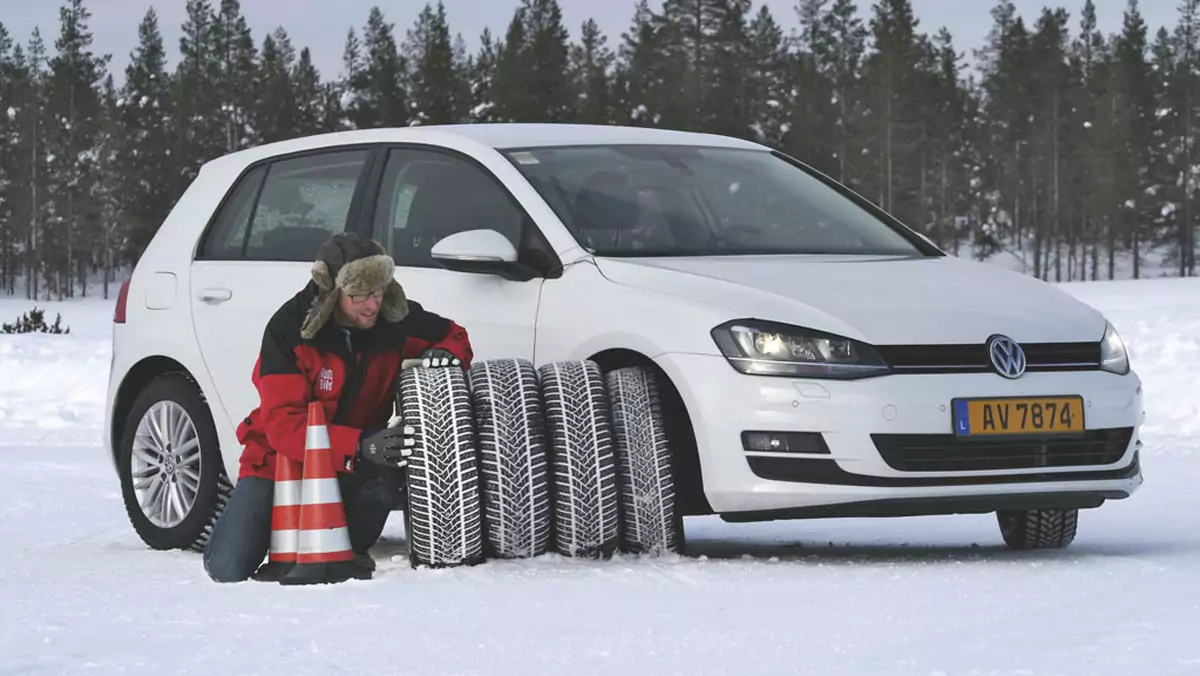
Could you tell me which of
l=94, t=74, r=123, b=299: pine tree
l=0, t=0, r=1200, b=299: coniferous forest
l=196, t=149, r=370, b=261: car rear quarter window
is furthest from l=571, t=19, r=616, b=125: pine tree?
l=196, t=149, r=370, b=261: car rear quarter window

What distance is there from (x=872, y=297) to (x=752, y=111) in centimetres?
8440

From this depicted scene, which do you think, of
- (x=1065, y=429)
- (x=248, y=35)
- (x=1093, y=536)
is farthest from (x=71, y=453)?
(x=248, y=35)

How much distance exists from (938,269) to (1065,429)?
921mm

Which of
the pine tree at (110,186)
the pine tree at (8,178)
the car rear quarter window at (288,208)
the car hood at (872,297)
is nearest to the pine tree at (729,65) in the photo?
the pine tree at (110,186)

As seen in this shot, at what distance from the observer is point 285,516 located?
6.71m

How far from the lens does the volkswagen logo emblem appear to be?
21.0 ft

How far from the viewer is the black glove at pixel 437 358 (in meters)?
6.61

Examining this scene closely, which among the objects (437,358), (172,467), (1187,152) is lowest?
(172,467)

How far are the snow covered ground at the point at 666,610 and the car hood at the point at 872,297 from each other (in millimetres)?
794

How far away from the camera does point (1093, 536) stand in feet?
27.0

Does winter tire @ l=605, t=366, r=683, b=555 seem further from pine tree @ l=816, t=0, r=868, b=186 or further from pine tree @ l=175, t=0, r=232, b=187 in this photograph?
pine tree @ l=175, t=0, r=232, b=187

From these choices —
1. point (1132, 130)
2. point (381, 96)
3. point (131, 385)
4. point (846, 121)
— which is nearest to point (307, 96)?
point (381, 96)

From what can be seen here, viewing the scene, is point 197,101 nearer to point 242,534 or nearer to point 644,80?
point 644,80

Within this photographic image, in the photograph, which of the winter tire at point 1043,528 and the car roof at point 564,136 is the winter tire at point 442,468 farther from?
the winter tire at point 1043,528
